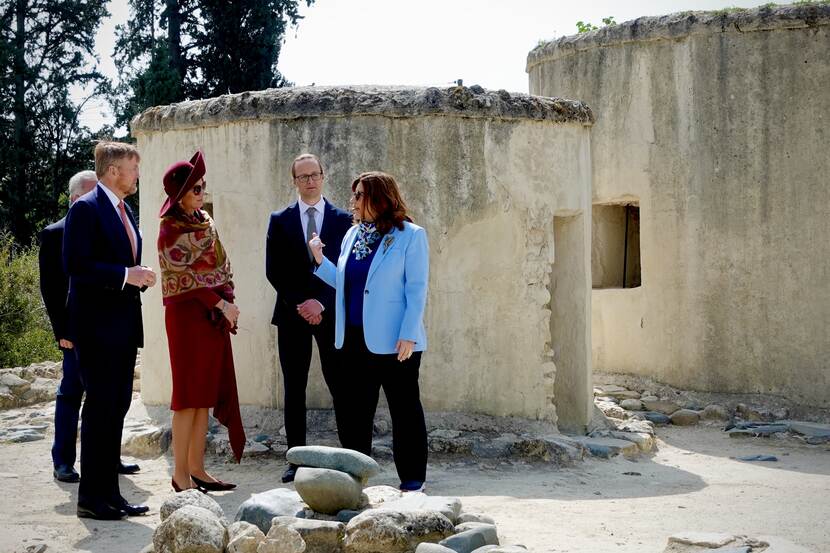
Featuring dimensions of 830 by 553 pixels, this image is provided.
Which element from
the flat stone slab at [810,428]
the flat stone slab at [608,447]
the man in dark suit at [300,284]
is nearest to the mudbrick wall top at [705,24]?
the flat stone slab at [810,428]

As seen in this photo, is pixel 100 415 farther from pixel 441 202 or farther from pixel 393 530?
pixel 441 202

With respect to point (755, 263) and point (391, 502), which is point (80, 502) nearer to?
point (391, 502)

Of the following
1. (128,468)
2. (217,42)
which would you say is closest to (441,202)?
(128,468)

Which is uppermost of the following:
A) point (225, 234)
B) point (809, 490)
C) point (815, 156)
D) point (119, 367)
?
point (815, 156)

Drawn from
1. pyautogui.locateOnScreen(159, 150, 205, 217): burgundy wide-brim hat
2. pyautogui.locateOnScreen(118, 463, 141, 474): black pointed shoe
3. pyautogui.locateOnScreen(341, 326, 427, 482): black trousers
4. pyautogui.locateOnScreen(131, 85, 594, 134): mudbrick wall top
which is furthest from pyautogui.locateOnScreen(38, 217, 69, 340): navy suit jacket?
pyautogui.locateOnScreen(341, 326, 427, 482): black trousers

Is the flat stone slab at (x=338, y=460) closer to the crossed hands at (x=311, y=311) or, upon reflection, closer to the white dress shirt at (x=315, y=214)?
the crossed hands at (x=311, y=311)

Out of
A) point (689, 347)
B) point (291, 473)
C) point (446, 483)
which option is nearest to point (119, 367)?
point (291, 473)

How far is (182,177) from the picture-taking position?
19.1 feet

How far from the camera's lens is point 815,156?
386 inches

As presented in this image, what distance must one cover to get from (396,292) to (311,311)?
36.5 inches

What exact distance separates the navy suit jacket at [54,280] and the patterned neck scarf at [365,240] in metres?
1.96

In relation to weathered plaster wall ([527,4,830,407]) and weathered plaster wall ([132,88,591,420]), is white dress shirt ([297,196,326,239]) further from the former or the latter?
weathered plaster wall ([527,4,830,407])

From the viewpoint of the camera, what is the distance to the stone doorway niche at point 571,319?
27.4 feet

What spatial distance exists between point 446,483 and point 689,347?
4.48 metres
